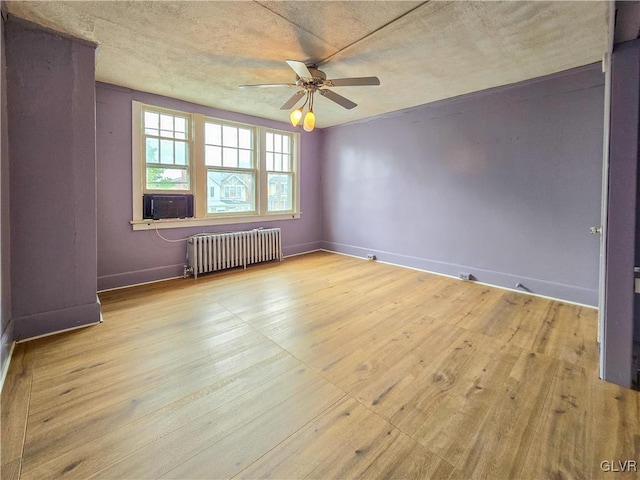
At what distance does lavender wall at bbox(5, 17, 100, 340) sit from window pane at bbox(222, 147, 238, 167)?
2.30 metres

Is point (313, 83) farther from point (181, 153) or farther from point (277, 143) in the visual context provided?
point (277, 143)

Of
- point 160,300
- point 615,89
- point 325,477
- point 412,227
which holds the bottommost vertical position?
point 325,477

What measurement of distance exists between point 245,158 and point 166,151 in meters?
1.35

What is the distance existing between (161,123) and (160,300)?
8.69 feet

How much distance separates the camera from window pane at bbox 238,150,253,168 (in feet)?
17.4

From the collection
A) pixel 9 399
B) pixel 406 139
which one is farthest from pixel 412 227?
pixel 9 399

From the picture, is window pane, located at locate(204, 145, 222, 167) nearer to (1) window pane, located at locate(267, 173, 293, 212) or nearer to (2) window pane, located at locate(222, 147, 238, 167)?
(2) window pane, located at locate(222, 147, 238, 167)

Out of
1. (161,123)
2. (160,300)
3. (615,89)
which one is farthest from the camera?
(161,123)

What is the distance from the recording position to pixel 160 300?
11.8ft

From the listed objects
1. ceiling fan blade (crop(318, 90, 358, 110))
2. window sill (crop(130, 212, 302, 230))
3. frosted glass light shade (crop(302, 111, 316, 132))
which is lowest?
window sill (crop(130, 212, 302, 230))

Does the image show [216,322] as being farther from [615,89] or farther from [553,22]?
[553,22]

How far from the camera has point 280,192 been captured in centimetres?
602

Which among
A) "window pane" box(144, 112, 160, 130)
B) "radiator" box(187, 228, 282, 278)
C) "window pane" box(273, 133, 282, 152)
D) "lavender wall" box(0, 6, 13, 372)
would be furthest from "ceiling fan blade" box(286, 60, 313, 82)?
"window pane" box(273, 133, 282, 152)

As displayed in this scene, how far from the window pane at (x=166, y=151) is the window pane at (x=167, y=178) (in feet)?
0.44
